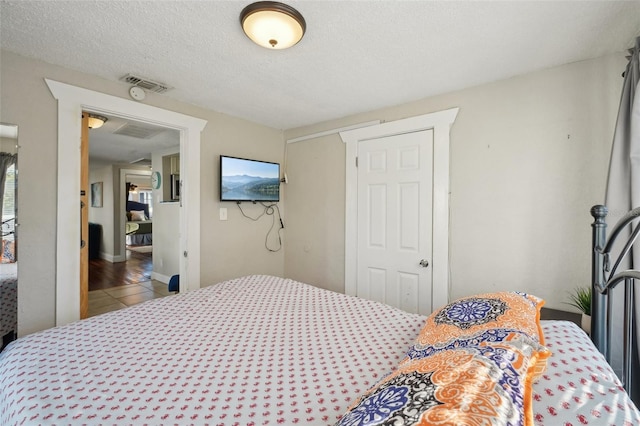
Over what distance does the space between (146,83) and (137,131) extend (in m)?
1.77

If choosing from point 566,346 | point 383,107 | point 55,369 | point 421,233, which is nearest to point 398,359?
point 566,346

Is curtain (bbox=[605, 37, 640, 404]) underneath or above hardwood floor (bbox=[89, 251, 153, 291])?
above

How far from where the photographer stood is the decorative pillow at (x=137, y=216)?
29.9ft

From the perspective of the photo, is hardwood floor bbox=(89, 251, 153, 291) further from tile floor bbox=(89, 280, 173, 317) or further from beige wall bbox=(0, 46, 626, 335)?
beige wall bbox=(0, 46, 626, 335)

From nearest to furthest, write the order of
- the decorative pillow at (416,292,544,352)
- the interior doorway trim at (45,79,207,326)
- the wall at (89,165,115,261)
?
1. the decorative pillow at (416,292,544,352)
2. the interior doorway trim at (45,79,207,326)
3. the wall at (89,165,115,261)

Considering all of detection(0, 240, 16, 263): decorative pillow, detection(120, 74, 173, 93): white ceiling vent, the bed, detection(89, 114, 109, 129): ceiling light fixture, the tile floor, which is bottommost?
the tile floor

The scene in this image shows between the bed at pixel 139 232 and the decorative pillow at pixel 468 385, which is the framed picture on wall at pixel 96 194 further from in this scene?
the decorative pillow at pixel 468 385

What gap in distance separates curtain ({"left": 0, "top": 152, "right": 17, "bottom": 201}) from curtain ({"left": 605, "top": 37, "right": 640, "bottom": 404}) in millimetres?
3527

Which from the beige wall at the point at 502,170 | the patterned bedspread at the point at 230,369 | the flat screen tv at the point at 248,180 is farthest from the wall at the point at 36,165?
the flat screen tv at the point at 248,180

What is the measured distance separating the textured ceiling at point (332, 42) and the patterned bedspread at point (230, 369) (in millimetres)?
1528

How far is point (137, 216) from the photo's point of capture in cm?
924

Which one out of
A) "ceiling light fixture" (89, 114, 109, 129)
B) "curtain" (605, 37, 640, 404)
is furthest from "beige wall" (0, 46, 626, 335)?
"ceiling light fixture" (89, 114, 109, 129)

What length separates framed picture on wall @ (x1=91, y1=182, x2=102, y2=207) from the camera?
269 inches

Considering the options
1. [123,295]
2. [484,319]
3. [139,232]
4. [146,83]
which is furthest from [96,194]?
[484,319]
